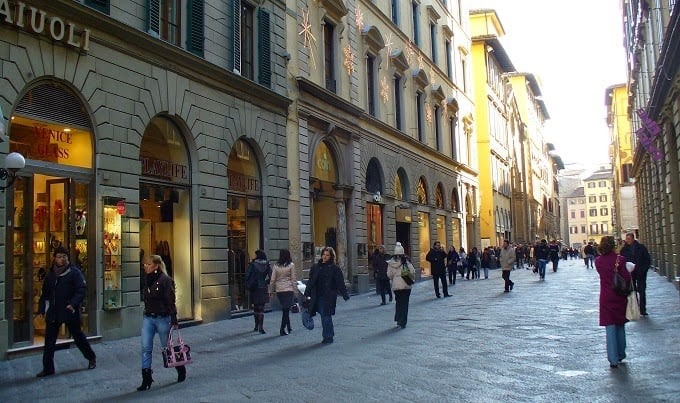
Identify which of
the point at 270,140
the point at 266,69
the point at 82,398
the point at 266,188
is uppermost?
the point at 266,69

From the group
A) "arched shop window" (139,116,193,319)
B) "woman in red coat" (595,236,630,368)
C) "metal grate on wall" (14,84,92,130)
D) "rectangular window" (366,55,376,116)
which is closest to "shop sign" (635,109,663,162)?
"rectangular window" (366,55,376,116)

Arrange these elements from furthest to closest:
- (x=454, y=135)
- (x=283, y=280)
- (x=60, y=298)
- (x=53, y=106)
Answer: (x=454, y=135) → (x=283, y=280) → (x=53, y=106) → (x=60, y=298)

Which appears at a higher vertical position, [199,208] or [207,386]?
[199,208]

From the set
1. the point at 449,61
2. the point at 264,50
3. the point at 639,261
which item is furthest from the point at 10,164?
the point at 449,61

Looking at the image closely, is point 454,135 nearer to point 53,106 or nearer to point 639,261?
point 639,261

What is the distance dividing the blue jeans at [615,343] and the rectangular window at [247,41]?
1252 centimetres

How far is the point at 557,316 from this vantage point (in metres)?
15.3

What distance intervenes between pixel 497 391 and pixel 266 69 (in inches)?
542

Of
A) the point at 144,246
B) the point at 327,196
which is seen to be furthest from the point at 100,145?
the point at 327,196

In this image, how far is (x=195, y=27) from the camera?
16500 millimetres

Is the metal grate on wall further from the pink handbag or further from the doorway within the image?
the pink handbag

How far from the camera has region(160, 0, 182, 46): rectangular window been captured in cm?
1573

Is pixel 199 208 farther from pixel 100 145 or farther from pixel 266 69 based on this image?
pixel 266 69

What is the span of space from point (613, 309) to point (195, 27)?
11509 mm
